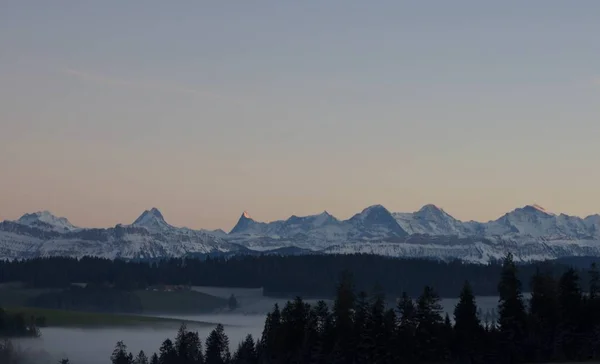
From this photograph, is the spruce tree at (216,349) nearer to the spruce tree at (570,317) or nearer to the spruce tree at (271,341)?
the spruce tree at (271,341)

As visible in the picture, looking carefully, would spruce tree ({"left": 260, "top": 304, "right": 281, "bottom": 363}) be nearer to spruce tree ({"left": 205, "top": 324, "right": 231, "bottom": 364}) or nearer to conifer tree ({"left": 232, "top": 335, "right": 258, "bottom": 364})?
conifer tree ({"left": 232, "top": 335, "right": 258, "bottom": 364})

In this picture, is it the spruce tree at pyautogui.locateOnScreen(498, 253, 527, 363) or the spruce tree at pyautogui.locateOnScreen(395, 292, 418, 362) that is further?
the spruce tree at pyautogui.locateOnScreen(498, 253, 527, 363)

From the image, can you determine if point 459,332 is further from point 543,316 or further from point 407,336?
point 543,316

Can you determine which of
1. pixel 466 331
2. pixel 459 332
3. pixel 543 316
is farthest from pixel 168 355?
pixel 543 316

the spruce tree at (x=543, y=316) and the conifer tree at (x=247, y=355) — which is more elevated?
the spruce tree at (x=543, y=316)

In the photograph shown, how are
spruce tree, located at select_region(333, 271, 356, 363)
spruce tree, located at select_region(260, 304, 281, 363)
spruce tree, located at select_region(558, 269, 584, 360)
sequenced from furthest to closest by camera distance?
1. spruce tree, located at select_region(260, 304, 281, 363)
2. spruce tree, located at select_region(333, 271, 356, 363)
3. spruce tree, located at select_region(558, 269, 584, 360)

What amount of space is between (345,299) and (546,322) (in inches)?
906

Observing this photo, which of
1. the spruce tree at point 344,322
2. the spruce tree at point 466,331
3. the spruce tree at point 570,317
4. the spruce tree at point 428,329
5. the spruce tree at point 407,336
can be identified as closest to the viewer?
the spruce tree at point 407,336

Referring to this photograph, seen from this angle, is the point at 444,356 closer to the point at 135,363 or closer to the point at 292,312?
the point at 292,312

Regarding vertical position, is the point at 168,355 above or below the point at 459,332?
below

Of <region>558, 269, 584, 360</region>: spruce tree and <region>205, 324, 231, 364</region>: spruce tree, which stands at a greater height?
<region>558, 269, 584, 360</region>: spruce tree

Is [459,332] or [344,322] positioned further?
[344,322]

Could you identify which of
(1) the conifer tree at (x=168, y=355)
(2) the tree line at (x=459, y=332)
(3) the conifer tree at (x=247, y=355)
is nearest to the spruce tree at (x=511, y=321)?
(2) the tree line at (x=459, y=332)

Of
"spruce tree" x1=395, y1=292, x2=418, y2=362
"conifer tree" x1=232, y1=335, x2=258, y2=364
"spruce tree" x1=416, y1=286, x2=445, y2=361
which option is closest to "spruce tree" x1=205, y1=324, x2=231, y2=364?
"conifer tree" x1=232, y1=335, x2=258, y2=364
